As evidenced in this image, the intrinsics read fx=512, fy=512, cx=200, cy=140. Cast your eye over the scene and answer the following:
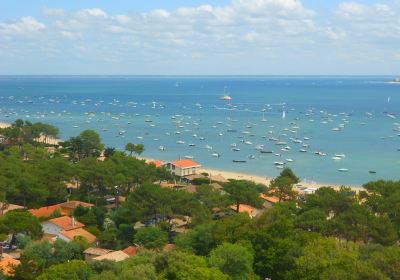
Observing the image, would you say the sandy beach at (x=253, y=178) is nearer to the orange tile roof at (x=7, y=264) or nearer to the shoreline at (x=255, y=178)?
the shoreline at (x=255, y=178)

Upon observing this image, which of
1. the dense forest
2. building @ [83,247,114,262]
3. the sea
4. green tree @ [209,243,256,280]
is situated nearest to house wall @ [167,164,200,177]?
the dense forest

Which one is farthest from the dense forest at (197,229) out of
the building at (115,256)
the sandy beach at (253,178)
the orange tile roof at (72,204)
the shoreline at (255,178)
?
the sandy beach at (253,178)

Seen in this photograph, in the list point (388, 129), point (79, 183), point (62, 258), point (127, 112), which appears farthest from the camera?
point (127, 112)

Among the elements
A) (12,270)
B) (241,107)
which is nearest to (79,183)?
(12,270)

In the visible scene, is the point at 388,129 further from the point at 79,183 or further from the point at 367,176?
the point at 79,183

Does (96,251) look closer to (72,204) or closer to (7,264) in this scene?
(7,264)
